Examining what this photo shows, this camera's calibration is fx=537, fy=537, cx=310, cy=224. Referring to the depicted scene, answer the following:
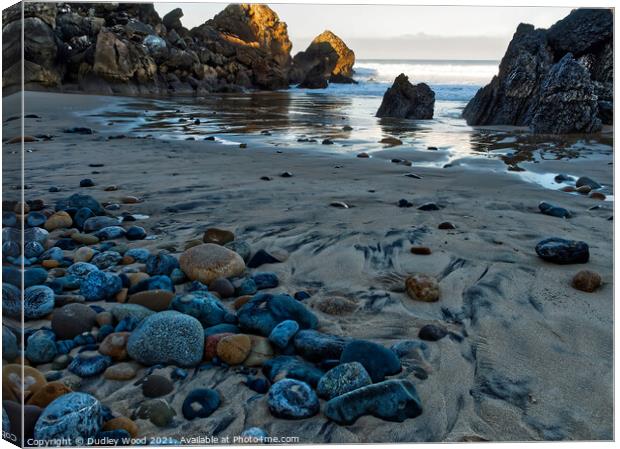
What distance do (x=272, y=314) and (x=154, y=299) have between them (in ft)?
1.75

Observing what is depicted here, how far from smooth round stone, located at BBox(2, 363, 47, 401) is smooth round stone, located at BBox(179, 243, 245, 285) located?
35.5 inches

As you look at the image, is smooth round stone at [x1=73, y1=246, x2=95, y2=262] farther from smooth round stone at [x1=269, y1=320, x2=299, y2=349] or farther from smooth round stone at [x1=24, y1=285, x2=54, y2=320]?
smooth round stone at [x1=269, y1=320, x2=299, y2=349]

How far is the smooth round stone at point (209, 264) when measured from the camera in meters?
2.49

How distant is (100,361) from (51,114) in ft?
25.7

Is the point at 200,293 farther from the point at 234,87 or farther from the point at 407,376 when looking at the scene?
the point at 234,87

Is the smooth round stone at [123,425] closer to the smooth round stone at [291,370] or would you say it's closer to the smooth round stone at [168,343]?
the smooth round stone at [168,343]

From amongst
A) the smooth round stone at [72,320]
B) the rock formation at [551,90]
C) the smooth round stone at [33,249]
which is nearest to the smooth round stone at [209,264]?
the smooth round stone at [72,320]

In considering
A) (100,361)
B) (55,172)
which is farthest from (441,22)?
(55,172)

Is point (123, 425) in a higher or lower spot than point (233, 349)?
lower

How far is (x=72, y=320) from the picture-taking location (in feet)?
6.68

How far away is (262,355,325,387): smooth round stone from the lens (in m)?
→ 1.75

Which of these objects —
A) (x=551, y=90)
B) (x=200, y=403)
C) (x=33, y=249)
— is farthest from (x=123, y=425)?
(x=551, y=90)

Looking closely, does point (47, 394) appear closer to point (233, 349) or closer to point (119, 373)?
point (119, 373)

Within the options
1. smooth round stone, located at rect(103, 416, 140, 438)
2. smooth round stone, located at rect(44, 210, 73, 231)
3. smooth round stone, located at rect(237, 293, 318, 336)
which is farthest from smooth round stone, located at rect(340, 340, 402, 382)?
smooth round stone, located at rect(44, 210, 73, 231)
